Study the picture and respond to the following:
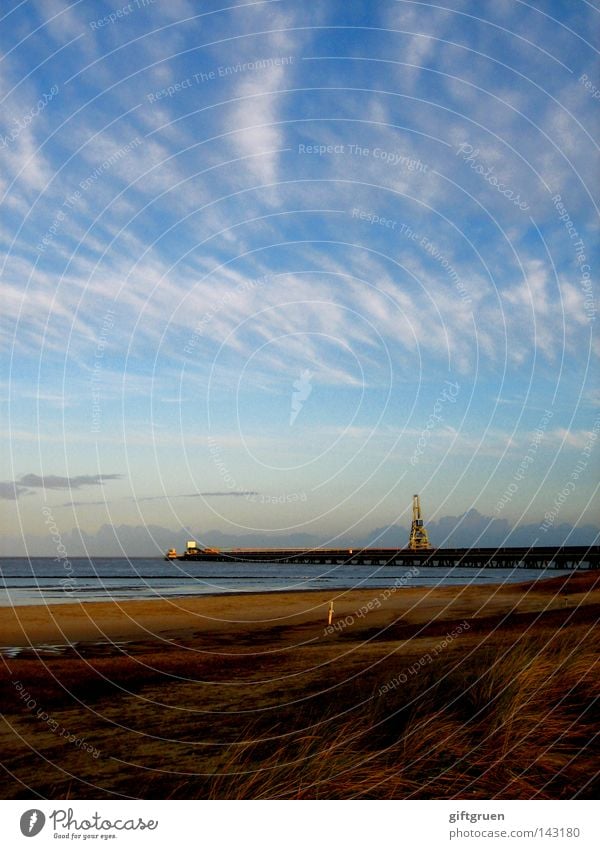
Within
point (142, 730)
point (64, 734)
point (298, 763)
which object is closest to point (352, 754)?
point (298, 763)

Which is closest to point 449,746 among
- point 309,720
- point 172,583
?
point 309,720

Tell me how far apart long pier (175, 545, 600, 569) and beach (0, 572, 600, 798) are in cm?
7248

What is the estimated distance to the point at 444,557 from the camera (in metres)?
120

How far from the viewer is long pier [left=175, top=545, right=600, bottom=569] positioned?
4154 inches

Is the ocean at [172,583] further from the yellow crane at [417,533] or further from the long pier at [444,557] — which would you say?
the yellow crane at [417,533]

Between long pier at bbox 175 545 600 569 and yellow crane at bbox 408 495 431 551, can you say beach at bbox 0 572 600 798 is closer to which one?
long pier at bbox 175 545 600 569

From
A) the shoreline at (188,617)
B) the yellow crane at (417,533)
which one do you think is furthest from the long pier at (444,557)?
the shoreline at (188,617)

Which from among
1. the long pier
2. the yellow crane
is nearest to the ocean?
the long pier

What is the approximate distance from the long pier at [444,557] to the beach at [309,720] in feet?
238

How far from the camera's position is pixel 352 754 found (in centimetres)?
626

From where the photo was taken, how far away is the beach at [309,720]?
584 centimetres

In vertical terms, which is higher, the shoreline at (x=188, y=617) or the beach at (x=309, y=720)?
the beach at (x=309, y=720)

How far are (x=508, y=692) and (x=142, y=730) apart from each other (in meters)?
4.56

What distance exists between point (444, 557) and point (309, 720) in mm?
117277
